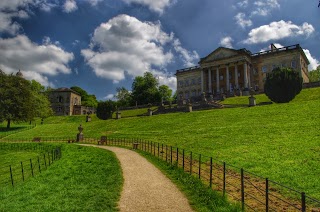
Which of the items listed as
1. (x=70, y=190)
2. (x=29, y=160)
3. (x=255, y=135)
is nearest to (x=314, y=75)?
(x=255, y=135)

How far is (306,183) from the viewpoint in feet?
44.1

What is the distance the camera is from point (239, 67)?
282ft

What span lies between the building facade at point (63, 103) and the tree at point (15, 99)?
37815 millimetres

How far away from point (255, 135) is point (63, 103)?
89103 millimetres

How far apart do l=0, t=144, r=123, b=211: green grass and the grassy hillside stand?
783cm

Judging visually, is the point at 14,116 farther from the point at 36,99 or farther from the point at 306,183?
the point at 306,183

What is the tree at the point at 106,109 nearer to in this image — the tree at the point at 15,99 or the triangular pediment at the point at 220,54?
the tree at the point at 15,99

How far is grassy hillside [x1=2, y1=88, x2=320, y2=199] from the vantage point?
Result: 16109 millimetres

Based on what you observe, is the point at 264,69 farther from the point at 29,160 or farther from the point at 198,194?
the point at 198,194

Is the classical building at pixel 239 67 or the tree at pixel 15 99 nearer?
the tree at pixel 15 99

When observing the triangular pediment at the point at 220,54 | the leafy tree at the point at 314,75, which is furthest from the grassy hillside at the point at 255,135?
the leafy tree at the point at 314,75

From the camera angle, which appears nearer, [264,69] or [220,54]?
[264,69]

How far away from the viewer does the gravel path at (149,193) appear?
1123 centimetres

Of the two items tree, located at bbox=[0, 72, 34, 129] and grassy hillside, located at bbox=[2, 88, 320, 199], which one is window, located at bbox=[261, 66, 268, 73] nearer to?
grassy hillside, located at bbox=[2, 88, 320, 199]
